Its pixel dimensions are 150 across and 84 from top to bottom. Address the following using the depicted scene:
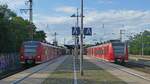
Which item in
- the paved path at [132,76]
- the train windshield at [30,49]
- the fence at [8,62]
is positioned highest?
the train windshield at [30,49]

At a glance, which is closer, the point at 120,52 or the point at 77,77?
the point at 77,77

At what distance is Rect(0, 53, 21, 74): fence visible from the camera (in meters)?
46.4

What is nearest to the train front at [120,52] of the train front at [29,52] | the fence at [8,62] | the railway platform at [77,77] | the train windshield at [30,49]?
the train front at [29,52]

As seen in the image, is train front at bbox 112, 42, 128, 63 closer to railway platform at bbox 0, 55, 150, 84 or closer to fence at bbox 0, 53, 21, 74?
fence at bbox 0, 53, 21, 74

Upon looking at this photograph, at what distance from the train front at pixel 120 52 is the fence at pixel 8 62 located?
509 inches

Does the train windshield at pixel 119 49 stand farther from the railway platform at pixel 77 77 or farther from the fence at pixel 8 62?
the railway platform at pixel 77 77

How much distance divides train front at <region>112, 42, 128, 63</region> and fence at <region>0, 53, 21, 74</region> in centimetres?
1294

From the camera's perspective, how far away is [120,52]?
5897 cm

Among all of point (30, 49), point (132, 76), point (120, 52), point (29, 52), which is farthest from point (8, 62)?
point (132, 76)

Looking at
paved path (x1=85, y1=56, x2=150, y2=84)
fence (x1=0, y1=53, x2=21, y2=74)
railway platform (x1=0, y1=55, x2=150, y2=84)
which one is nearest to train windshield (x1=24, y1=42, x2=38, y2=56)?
fence (x1=0, y1=53, x2=21, y2=74)

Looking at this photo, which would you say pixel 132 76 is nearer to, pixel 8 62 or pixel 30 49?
pixel 8 62

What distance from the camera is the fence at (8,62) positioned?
46431 mm

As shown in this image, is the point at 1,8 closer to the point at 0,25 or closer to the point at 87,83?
the point at 0,25

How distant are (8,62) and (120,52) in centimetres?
1533
